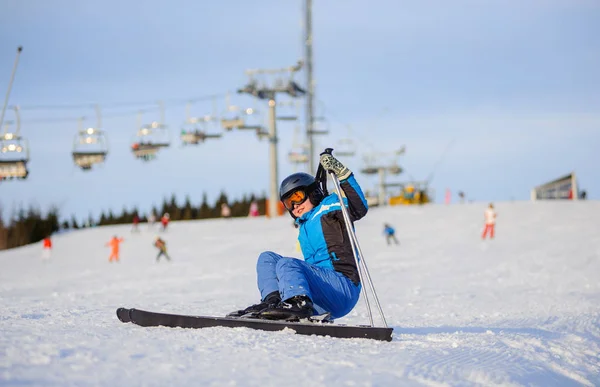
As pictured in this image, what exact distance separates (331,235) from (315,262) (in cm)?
29

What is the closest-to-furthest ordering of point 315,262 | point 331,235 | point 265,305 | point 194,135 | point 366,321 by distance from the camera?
point 265,305 → point 331,235 → point 315,262 → point 366,321 → point 194,135

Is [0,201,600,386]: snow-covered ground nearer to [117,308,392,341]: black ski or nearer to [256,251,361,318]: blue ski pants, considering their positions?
[117,308,392,341]: black ski

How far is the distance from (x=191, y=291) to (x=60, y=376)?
1026cm

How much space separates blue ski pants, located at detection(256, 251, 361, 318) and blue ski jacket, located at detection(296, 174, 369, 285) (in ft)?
0.30

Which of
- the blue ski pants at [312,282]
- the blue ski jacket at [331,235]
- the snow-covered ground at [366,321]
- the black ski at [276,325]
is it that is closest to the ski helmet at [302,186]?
the blue ski jacket at [331,235]

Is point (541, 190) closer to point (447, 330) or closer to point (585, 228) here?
point (585, 228)

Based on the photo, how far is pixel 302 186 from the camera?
584 centimetres

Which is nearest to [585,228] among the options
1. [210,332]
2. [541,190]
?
[541,190]

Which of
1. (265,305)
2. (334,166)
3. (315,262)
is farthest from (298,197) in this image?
(265,305)

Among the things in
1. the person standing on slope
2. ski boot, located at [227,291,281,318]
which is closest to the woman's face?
the person standing on slope

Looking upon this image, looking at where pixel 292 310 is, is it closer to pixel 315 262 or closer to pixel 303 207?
pixel 315 262

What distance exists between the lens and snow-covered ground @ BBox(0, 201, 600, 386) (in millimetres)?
3834

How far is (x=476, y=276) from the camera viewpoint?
16516 mm

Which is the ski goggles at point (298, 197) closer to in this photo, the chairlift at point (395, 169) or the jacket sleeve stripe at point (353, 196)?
the jacket sleeve stripe at point (353, 196)
